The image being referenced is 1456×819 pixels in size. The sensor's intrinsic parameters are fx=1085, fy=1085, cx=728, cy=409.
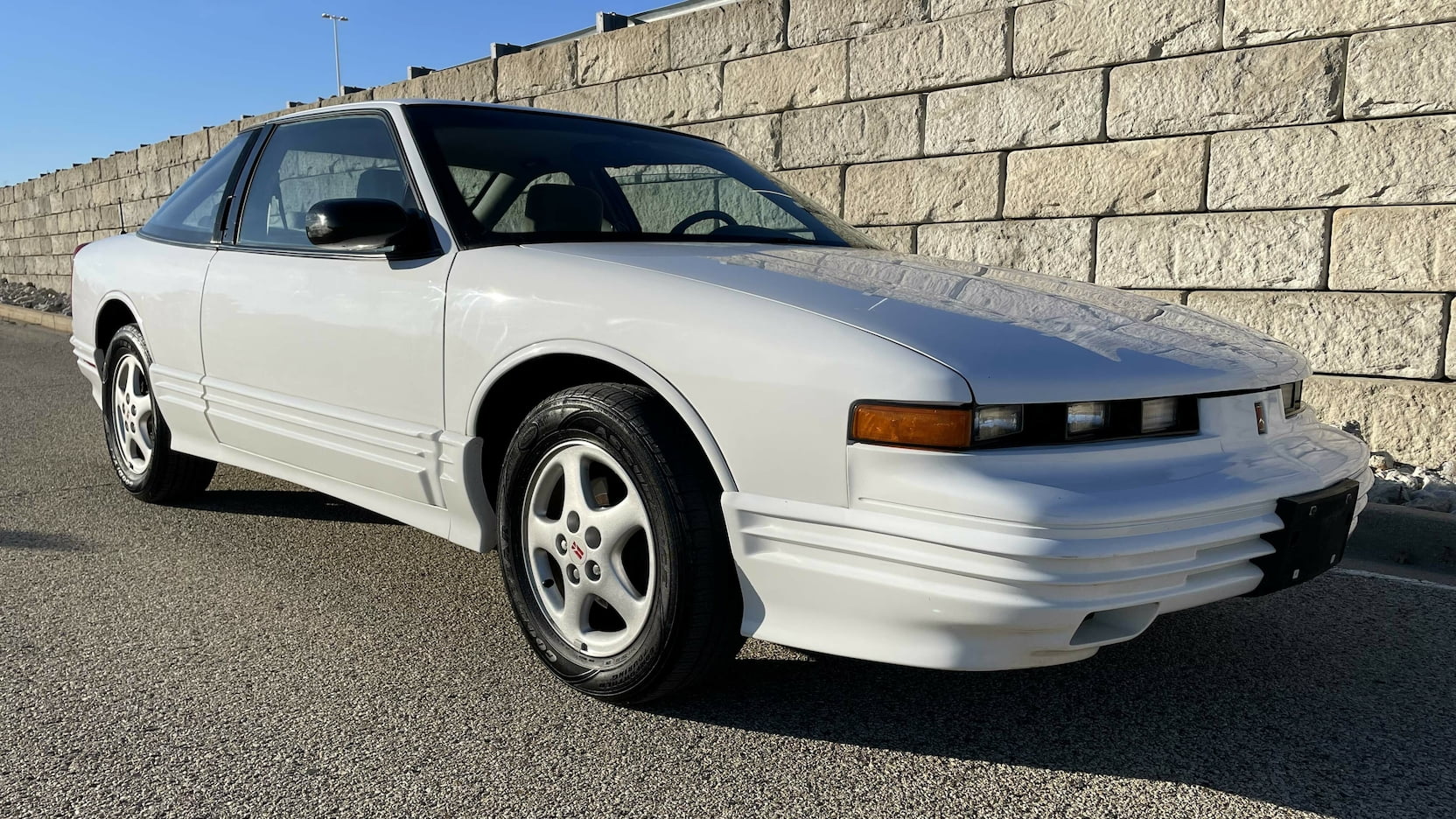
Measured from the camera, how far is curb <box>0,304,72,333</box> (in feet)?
45.4

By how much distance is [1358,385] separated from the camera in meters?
5.11

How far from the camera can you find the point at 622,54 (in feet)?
27.6

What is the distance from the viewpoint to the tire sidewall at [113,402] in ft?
13.9

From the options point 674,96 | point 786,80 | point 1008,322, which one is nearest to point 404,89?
point 674,96

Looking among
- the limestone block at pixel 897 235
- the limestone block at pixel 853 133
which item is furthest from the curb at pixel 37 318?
the limestone block at pixel 897 235

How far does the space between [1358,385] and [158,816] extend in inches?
203

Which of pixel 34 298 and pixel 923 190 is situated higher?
pixel 923 190

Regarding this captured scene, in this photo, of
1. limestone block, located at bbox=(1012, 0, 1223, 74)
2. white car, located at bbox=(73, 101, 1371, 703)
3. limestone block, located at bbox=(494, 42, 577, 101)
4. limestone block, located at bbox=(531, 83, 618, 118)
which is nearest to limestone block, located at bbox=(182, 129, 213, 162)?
limestone block, located at bbox=(494, 42, 577, 101)

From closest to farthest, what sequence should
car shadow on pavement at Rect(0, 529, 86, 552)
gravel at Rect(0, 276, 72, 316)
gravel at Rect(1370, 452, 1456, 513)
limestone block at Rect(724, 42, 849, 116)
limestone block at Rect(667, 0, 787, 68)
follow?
1. car shadow on pavement at Rect(0, 529, 86, 552)
2. gravel at Rect(1370, 452, 1456, 513)
3. limestone block at Rect(724, 42, 849, 116)
4. limestone block at Rect(667, 0, 787, 68)
5. gravel at Rect(0, 276, 72, 316)

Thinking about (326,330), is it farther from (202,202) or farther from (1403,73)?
(1403,73)

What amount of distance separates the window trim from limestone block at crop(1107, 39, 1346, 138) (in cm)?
397

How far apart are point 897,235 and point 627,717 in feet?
15.8

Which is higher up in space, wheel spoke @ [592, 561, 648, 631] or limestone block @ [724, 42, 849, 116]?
limestone block @ [724, 42, 849, 116]

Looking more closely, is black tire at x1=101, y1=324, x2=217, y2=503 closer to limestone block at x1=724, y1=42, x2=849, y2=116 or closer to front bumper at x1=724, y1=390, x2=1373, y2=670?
front bumper at x1=724, y1=390, x2=1373, y2=670
